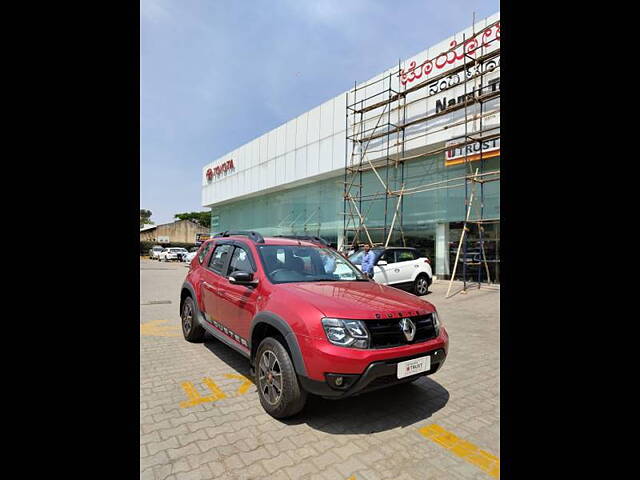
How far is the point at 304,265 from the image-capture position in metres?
4.03

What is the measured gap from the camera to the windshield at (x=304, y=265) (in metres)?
3.73

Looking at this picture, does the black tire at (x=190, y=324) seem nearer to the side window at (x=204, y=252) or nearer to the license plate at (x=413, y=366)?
the side window at (x=204, y=252)

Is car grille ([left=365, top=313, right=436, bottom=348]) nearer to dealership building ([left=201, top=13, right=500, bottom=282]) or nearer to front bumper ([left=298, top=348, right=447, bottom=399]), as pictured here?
front bumper ([left=298, top=348, right=447, bottom=399])

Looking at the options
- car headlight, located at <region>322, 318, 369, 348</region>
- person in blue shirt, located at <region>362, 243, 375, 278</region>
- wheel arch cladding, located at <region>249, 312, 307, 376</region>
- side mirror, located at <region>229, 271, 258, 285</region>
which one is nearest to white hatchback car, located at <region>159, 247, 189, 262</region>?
person in blue shirt, located at <region>362, 243, 375, 278</region>

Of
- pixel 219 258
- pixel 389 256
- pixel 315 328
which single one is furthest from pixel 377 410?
pixel 389 256

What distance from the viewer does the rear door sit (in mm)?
4390

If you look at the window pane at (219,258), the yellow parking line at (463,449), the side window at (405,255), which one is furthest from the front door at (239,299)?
the side window at (405,255)

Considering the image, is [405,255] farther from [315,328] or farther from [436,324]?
[315,328]

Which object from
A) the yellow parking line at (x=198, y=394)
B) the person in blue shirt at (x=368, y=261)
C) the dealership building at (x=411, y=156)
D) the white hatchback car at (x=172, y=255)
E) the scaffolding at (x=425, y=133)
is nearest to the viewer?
the yellow parking line at (x=198, y=394)

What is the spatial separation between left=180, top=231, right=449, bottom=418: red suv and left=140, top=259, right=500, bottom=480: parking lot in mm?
355

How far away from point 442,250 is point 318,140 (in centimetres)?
1040

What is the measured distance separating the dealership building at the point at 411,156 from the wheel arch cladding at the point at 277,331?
9980mm
